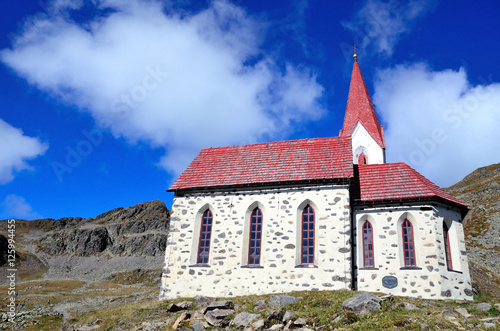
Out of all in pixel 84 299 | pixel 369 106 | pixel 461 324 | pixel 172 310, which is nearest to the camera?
pixel 461 324

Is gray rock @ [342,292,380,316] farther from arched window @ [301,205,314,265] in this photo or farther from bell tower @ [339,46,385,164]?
bell tower @ [339,46,385,164]

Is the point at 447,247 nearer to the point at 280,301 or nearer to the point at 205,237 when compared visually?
the point at 280,301

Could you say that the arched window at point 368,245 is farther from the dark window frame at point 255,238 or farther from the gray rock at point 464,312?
the dark window frame at point 255,238

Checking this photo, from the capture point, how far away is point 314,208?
64.1 ft

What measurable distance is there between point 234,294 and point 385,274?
7.91 meters

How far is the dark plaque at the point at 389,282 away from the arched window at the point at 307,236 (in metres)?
3.70

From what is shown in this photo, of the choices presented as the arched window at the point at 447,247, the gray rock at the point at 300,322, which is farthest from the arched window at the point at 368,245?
the gray rock at the point at 300,322

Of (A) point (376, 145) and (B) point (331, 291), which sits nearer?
(B) point (331, 291)

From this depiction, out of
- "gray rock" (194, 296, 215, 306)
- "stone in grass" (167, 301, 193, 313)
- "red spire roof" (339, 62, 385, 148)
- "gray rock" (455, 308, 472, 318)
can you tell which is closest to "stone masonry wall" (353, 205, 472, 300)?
"gray rock" (455, 308, 472, 318)

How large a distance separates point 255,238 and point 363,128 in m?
14.0

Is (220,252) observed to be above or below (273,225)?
below

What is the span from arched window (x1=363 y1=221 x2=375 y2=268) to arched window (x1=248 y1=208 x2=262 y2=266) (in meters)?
5.64

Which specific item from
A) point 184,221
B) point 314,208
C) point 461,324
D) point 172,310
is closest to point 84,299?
point 184,221

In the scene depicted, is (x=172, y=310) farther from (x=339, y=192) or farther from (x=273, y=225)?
(x=339, y=192)
